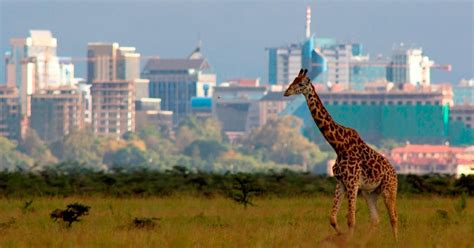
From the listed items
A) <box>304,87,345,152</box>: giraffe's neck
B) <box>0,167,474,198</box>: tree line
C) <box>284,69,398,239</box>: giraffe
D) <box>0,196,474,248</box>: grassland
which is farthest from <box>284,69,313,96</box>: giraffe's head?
<box>0,167,474,198</box>: tree line

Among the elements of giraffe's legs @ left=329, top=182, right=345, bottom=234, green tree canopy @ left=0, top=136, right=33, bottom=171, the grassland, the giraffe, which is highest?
the giraffe

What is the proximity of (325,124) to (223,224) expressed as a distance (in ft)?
11.1

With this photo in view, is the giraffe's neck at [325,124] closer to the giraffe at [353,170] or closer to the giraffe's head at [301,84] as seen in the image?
the giraffe at [353,170]

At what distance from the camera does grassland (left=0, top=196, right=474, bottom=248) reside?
69.6 ft

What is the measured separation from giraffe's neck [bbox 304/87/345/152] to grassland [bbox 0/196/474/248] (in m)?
1.01

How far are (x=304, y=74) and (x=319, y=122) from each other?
0.68 m

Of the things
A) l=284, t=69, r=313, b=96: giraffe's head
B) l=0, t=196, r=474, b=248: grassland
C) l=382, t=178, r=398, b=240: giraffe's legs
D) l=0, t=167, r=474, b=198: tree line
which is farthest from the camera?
l=0, t=167, r=474, b=198: tree line

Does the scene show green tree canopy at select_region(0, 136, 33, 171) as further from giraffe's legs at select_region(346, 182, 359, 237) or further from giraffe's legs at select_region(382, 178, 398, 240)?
giraffe's legs at select_region(346, 182, 359, 237)

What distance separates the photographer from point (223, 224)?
25.3 meters

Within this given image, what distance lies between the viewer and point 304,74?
22.0 meters

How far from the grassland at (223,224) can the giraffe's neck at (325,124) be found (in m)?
1.01

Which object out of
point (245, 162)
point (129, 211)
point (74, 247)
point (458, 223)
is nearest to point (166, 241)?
point (74, 247)

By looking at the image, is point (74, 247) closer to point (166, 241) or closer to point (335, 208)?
point (166, 241)

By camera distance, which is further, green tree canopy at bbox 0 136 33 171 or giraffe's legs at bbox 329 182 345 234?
green tree canopy at bbox 0 136 33 171
